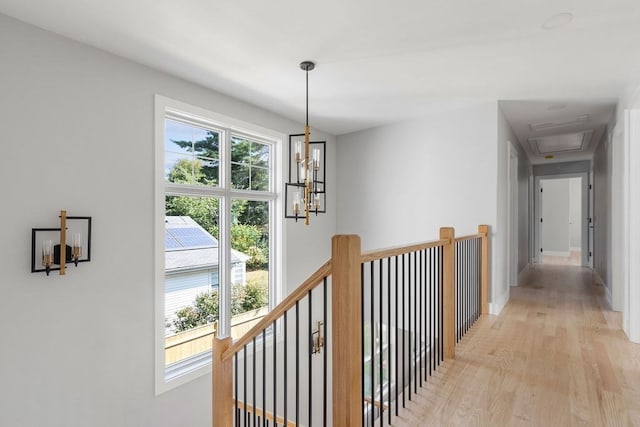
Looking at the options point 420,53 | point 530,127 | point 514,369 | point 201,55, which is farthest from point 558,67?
point 201,55

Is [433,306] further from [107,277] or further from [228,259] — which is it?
[107,277]

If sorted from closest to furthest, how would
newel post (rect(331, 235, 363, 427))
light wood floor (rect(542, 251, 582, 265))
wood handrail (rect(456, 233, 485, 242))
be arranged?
newel post (rect(331, 235, 363, 427))
wood handrail (rect(456, 233, 485, 242))
light wood floor (rect(542, 251, 582, 265))

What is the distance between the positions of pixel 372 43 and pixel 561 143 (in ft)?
16.2

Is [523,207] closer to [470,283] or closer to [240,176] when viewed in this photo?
[470,283]

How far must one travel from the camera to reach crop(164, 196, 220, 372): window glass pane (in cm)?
327

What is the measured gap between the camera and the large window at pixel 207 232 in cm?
320

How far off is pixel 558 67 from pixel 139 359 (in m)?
4.18

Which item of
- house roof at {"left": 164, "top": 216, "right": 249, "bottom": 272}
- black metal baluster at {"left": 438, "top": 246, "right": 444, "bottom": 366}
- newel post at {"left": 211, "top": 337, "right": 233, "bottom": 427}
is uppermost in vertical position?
house roof at {"left": 164, "top": 216, "right": 249, "bottom": 272}

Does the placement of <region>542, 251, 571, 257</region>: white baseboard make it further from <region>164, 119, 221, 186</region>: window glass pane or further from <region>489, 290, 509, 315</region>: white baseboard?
<region>164, 119, 221, 186</region>: window glass pane

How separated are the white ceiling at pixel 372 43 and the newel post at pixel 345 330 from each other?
1.51 meters

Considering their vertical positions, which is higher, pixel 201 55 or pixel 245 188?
pixel 201 55

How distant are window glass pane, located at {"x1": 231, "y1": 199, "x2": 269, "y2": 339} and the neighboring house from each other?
29 cm

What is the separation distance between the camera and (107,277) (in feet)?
8.80

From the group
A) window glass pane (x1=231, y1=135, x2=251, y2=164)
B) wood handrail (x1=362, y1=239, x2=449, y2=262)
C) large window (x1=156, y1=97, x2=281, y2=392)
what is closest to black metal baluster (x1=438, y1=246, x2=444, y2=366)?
wood handrail (x1=362, y1=239, x2=449, y2=262)
